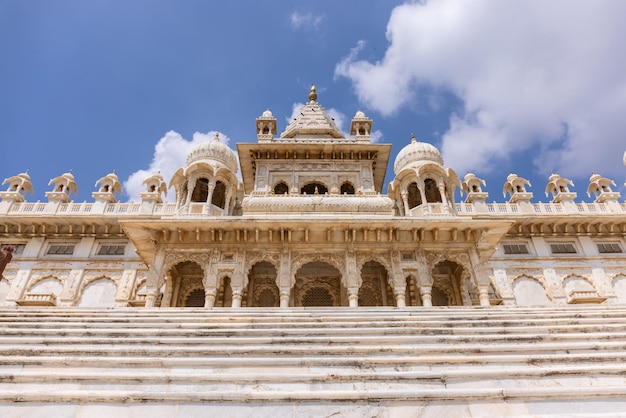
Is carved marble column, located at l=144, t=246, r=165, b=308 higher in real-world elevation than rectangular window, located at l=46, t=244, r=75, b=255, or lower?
lower

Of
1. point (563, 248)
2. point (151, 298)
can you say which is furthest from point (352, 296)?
point (563, 248)

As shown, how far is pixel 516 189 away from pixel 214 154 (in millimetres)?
16491

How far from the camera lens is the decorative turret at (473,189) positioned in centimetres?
2248

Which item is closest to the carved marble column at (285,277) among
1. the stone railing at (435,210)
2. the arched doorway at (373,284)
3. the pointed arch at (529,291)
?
the arched doorway at (373,284)

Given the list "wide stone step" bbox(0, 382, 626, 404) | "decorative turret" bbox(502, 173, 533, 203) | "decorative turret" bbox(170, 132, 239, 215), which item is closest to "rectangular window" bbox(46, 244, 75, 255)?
"decorative turret" bbox(170, 132, 239, 215)

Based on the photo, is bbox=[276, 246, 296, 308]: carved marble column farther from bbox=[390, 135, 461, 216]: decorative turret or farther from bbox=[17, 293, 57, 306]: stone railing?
bbox=[17, 293, 57, 306]: stone railing

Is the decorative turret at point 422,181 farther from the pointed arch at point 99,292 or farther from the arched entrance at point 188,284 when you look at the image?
the pointed arch at point 99,292

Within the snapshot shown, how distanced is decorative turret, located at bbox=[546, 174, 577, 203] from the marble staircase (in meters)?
17.4

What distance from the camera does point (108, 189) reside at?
73.4 feet

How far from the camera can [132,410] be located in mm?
4305

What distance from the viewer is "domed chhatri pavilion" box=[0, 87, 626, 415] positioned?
13789 millimetres

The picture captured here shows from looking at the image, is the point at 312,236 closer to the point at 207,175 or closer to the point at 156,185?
the point at 207,175

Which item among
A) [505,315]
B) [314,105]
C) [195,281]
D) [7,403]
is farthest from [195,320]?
[314,105]

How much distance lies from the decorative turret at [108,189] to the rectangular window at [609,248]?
25164 mm
